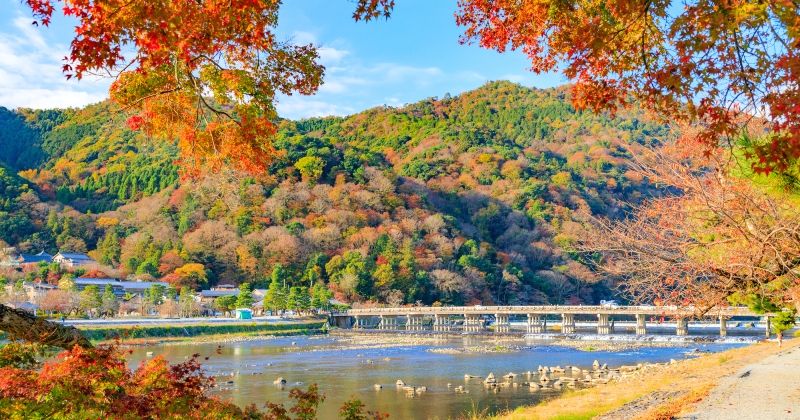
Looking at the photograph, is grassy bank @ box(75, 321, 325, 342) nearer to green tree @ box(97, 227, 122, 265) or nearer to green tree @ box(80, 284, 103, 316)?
green tree @ box(80, 284, 103, 316)

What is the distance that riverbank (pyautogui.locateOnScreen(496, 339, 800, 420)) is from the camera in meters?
8.84

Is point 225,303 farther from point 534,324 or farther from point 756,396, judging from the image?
point 756,396

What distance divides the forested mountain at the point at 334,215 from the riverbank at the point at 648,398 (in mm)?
30653

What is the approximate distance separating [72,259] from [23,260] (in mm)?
3326

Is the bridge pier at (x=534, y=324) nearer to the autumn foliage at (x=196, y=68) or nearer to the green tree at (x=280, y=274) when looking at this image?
the green tree at (x=280, y=274)

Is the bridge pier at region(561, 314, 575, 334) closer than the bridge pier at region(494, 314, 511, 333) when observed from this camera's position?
Yes

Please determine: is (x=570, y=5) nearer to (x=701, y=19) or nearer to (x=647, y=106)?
(x=647, y=106)

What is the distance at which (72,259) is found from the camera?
159 ft

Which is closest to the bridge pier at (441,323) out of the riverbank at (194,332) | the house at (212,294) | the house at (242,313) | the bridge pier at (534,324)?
the bridge pier at (534,324)

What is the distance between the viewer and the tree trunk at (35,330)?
3.97m

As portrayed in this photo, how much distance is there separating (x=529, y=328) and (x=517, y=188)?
1153 inches

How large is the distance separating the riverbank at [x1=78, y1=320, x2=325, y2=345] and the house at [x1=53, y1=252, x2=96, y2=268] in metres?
16.7

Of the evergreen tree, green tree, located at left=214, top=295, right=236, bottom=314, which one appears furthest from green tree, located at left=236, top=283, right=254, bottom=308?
the evergreen tree

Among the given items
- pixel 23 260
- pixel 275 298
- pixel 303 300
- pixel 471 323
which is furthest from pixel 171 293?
pixel 471 323
